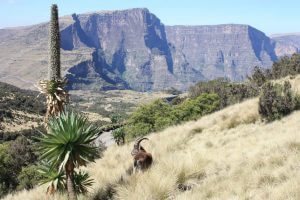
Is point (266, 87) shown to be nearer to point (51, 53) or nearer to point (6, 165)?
point (51, 53)

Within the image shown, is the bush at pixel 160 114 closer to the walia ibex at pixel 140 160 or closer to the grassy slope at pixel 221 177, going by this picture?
the grassy slope at pixel 221 177

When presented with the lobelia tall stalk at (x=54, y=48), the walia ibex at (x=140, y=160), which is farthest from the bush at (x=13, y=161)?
the lobelia tall stalk at (x=54, y=48)

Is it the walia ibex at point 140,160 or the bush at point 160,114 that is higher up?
the walia ibex at point 140,160

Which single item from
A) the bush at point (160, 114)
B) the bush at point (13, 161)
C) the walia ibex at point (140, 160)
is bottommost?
the bush at point (13, 161)

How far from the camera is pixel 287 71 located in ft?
161

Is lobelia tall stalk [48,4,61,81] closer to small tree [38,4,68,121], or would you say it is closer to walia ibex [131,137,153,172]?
small tree [38,4,68,121]

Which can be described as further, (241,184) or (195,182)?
(195,182)

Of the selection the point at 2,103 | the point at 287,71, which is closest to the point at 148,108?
the point at 287,71

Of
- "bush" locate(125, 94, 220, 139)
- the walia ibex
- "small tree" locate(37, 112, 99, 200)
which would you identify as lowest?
"bush" locate(125, 94, 220, 139)

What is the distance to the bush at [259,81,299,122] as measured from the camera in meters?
22.6

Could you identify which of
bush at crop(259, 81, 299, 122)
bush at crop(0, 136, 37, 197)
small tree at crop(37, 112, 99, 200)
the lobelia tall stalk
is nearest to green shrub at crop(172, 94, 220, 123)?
bush at crop(0, 136, 37, 197)

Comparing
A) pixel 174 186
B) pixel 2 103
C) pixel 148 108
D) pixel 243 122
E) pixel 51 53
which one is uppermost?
pixel 51 53

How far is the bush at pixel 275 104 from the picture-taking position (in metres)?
22.6

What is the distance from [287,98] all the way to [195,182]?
1582cm
